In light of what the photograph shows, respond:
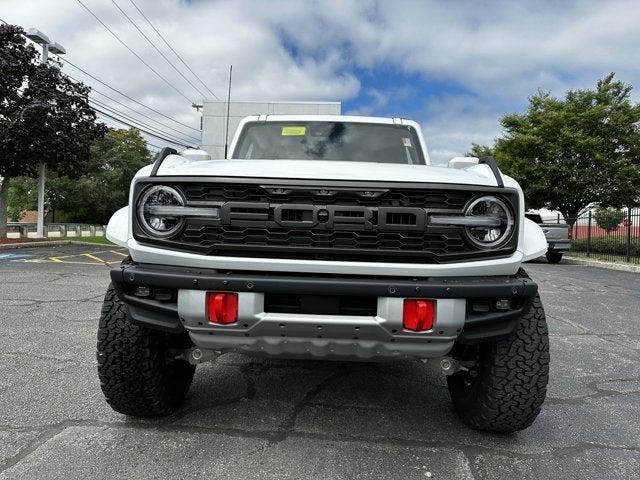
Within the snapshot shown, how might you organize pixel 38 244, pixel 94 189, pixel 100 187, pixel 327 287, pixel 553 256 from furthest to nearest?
pixel 100 187 < pixel 94 189 < pixel 38 244 < pixel 553 256 < pixel 327 287

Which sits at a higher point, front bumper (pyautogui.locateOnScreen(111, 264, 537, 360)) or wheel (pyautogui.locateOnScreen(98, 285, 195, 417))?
front bumper (pyautogui.locateOnScreen(111, 264, 537, 360))

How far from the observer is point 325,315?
80.5 inches

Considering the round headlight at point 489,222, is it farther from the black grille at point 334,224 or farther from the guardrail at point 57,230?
the guardrail at point 57,230

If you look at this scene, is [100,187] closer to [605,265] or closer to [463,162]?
[605,265]

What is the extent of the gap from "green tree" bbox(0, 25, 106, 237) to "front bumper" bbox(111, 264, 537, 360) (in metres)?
16.6

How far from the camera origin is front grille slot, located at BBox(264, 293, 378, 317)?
80.7 inches

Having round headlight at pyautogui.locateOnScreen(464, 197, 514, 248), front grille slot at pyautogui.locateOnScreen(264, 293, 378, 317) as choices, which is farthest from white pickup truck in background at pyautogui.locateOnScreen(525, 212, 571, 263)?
front grille slot at pyautogui.locateOnScreen(264, 293, 378, 317)

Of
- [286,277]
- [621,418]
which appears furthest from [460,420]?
[286,277]

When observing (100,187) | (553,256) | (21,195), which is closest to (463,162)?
(553,256)

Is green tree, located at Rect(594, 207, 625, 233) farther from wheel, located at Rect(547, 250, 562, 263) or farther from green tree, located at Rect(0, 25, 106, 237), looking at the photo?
green tree, located at Rect(0, 25, 106, 237)

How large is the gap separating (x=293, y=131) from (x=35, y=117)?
1523 cm

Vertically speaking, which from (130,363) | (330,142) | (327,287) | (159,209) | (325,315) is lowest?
(130,363)

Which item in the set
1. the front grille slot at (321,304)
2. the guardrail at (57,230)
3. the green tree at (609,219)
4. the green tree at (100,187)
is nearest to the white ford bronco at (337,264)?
the front grille slot at (321,304)

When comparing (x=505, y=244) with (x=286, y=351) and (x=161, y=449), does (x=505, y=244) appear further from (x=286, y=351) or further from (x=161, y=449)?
(x=161, y=449)
